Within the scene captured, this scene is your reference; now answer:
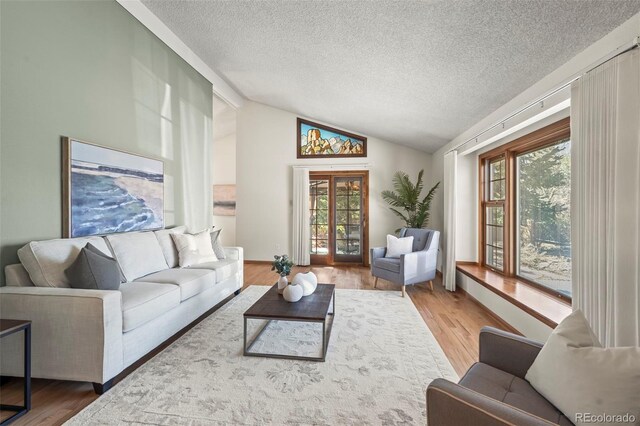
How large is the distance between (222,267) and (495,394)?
292 cm

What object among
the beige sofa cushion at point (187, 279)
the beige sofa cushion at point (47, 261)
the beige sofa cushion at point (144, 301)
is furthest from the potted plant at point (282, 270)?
the beige sofa cushion at point (47, 261)

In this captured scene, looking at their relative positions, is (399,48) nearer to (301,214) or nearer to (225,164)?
(301,214)

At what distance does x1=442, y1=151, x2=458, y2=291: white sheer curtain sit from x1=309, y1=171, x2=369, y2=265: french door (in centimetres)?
201

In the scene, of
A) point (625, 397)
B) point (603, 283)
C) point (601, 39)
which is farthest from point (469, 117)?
point (625, 397)

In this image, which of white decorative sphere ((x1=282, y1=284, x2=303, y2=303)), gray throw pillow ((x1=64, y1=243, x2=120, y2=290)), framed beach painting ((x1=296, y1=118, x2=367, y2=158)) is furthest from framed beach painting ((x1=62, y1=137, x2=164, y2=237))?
framed beach painting ((x1=296, y1=118, x2=367, y2=158))

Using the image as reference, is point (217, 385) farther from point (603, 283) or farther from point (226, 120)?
point (226, 120)

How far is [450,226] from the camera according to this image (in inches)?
171

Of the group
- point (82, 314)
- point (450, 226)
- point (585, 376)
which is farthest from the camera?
point (450, 226)

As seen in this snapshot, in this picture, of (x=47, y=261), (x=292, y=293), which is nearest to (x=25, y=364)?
(x=47, y=261)

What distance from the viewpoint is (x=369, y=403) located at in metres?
1.78

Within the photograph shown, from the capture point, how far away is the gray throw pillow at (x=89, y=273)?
2.11 metres

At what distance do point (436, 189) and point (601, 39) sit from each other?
3939 millimetres

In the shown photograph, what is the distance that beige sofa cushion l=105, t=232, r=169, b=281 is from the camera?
2.73 m

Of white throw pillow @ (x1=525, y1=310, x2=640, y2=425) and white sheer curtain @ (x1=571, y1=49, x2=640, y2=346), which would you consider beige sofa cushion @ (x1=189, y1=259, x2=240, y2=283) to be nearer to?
white throw pillow @ (x1=525, y1=310, x2=640, y2=425)
